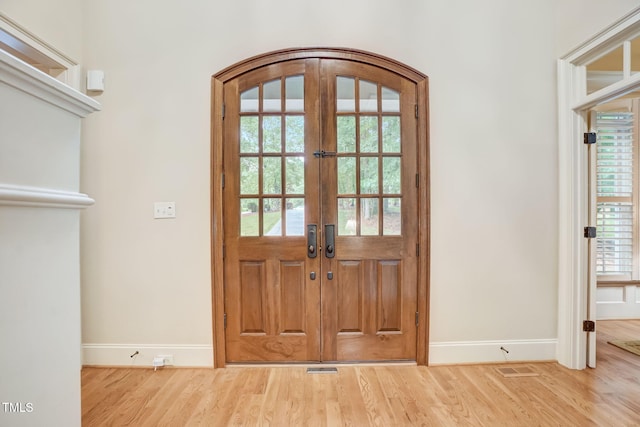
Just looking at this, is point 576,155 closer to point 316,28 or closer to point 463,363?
point 463,363

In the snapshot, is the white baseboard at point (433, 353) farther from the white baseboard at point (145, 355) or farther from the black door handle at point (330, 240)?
the black door handle at point (330, 240)

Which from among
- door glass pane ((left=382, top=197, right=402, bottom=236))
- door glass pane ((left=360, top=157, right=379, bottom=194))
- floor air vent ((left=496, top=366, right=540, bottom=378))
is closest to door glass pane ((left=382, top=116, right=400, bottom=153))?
door glass pane ((left=360, top=157, right=379, bottom=194))

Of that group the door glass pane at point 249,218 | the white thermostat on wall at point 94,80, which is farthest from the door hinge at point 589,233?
the white thermostat on wall at point 94,80

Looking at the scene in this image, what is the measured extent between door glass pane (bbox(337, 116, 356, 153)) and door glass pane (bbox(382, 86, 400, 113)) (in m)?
0.27

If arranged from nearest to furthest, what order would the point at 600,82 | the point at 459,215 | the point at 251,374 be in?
the point at 251,374, the point at 459,215, the point at 600,82

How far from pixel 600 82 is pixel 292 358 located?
137 inches

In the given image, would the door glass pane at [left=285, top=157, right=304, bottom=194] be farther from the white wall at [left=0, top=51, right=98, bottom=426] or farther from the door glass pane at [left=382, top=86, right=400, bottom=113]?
the white wall at [left=0, top=51, right=98, bottom=426]

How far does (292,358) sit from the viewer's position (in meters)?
2.39

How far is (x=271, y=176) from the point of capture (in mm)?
2438

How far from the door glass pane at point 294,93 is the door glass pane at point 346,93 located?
0.28 m

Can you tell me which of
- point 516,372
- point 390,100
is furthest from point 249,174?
point 516,372

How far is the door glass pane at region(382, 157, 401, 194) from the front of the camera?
245cm

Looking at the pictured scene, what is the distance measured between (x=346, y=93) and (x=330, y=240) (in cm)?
117

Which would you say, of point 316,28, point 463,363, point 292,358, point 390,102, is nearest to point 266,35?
point 316,28
